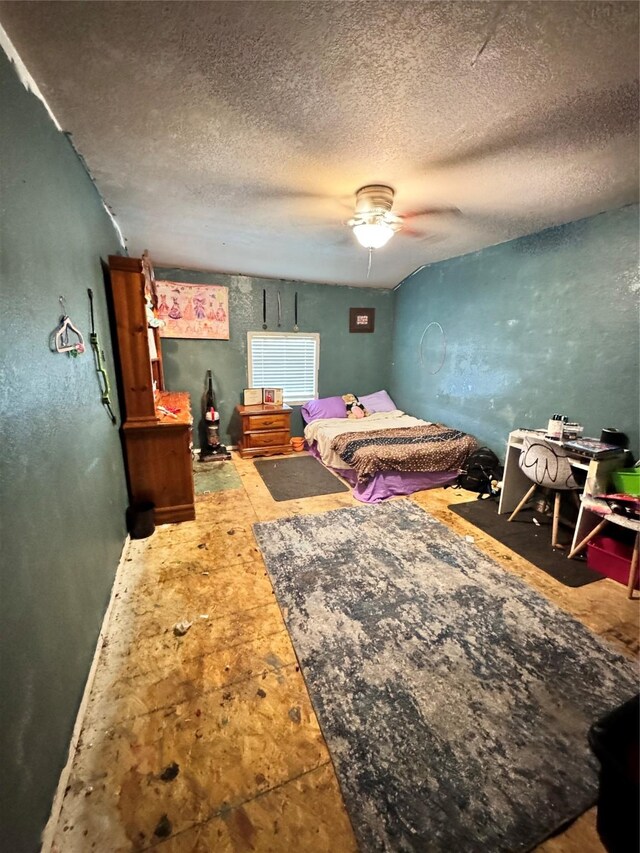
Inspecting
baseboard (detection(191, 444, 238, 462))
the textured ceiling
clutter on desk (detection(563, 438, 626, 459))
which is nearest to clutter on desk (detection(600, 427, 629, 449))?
clutter on desk (detection(563, 438, 626, 459))

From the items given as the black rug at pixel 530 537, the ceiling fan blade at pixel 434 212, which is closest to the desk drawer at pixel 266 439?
the black rug at pixel 530 537

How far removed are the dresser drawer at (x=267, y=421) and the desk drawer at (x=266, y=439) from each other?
0.08m

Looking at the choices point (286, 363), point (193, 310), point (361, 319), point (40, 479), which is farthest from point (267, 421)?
point (40, 479)

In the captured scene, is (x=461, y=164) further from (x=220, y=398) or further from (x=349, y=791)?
(x=220, y=398)

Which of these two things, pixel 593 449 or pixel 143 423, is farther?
pixel 143 423

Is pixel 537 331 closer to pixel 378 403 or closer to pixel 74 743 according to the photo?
pixel 378 403

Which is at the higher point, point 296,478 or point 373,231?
point 373,231

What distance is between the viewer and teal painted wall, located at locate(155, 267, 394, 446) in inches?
176

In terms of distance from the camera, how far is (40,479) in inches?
44.4

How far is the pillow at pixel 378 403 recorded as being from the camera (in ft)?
17.0

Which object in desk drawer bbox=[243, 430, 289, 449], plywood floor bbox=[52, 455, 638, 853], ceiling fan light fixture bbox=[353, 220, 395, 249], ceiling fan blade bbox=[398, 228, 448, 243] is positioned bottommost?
plywood floor bbox=[52, 455, 638, 853]

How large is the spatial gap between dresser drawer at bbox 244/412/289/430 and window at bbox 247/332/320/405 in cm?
52

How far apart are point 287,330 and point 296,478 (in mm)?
2276

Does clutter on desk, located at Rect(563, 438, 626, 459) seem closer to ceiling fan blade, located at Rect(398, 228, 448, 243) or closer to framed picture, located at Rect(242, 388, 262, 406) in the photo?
ceiling fan blade, located at Rect(398, 228, 448, 243)
